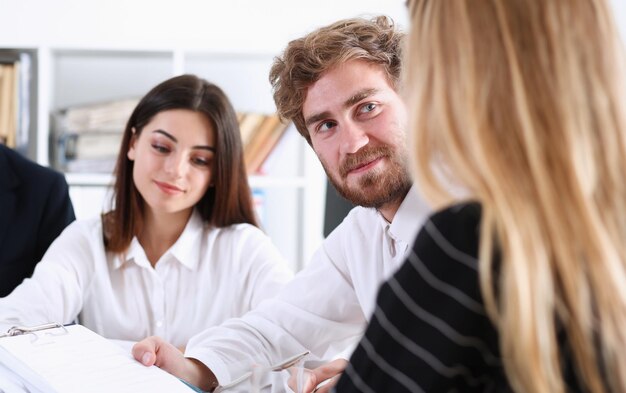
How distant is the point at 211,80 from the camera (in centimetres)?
328

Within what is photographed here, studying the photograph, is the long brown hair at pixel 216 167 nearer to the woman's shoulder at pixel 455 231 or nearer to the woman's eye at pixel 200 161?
the woman's eye at pixel 200 161

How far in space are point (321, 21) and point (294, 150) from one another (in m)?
0.61

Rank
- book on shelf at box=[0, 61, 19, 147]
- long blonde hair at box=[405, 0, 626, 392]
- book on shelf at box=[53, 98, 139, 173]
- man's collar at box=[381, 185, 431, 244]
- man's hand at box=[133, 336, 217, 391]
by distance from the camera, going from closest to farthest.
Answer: long blonde hair at box=[405, 0, 626, 392] → man's hand at box=[133, 336, 217, 391] → man's collar at box=[381, 185, 431, 244] → book on shelf at box=[0, 61, 19, 147] → book on shelf at box=[53, 98, 139, 173]

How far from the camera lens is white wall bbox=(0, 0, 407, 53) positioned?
117 inches

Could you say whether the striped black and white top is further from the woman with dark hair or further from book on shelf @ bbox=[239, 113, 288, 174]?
book on shelf @ bbox=[239, 113, 288, 174]

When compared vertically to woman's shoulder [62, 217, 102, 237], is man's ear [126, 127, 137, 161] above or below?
above

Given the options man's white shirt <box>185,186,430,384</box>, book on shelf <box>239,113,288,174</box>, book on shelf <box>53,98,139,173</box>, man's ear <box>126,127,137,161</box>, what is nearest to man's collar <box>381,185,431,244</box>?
man's white shirt <box>185,186,430,384</box>

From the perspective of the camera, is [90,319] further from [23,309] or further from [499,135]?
[499,135]

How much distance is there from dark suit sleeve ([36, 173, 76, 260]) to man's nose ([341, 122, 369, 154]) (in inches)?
36.4

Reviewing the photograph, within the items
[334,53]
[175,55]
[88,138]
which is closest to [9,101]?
[88,138]

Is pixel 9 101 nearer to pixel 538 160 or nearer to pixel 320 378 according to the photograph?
pixel 320 378

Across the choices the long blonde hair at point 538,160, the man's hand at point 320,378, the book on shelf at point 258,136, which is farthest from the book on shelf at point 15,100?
the long blonde hair at point 538,160

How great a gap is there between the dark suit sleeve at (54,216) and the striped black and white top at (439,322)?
58.1 inches

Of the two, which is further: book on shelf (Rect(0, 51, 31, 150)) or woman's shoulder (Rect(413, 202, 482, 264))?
book on shelf (Rect(0, 51, 31, 150))
